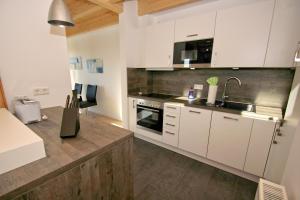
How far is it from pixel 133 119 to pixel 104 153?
6.32 feet

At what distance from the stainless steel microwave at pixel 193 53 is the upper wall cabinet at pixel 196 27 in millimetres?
71

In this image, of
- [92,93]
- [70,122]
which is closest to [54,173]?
[70,122]

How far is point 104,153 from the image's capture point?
2.83 feet

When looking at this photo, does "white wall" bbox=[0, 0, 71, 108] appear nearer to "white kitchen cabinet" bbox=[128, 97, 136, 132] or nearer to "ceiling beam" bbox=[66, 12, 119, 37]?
"white kitchen cabinet" bbox=[128, 97, 136, 132]

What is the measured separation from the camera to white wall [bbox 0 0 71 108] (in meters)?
1.38

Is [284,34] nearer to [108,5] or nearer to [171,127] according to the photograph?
[171,127]

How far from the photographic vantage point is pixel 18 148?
644 mm

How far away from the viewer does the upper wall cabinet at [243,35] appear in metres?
1.61

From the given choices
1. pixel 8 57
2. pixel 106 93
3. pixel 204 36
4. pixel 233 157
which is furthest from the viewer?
pixel 106 93

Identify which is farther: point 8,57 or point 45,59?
point 45,59

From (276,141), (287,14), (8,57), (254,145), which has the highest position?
(287,14)

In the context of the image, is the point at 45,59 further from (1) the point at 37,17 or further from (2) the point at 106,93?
(2) the point at 106,93

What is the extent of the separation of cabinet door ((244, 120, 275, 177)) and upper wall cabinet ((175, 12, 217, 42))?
1300 millimetres

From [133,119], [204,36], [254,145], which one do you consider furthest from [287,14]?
[133,119]
